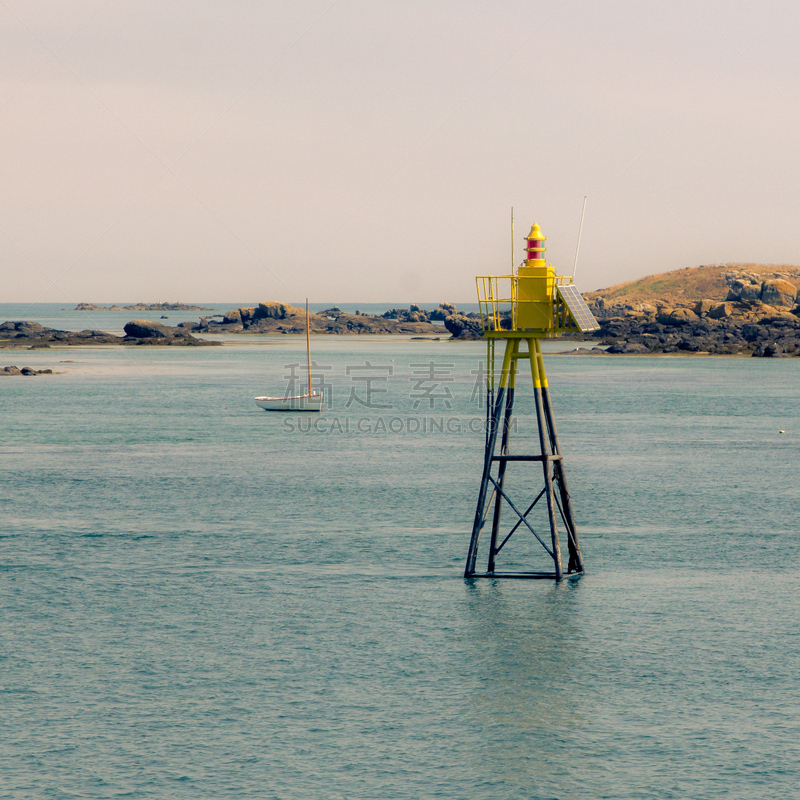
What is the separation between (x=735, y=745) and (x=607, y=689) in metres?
3.35

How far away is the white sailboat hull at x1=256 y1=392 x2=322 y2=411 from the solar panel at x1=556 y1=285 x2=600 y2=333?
5803cm

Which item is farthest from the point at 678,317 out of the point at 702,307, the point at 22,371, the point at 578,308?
the point at 578,308

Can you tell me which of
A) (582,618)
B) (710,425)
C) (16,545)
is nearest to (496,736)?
(582,618)

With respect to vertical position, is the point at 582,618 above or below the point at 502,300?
below

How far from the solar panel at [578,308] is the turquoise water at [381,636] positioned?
7.98m

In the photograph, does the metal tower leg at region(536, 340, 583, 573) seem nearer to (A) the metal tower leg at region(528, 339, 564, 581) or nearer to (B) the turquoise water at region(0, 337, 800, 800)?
(A) the metal tower leg at region(528, 339, 564, 581)

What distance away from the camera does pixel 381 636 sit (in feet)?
83.0

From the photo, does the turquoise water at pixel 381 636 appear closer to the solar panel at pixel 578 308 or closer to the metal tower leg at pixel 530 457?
the metal tower leg at pixel 530 457

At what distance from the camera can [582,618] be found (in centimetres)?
2652

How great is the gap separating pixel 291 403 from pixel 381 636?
2388 inches

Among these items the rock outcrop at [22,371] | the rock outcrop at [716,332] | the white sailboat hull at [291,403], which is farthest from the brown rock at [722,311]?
the rock outcrop at [22,371]

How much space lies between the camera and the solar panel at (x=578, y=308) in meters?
24.9

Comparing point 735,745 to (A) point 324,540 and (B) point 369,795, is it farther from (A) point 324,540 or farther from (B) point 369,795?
(A) point 324,540

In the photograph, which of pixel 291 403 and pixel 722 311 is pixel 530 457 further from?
pixel 722 311
